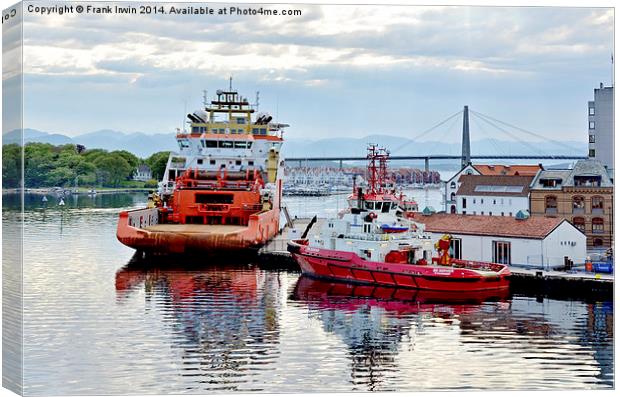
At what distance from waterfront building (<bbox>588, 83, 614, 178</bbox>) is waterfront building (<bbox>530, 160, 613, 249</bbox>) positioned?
1.18m

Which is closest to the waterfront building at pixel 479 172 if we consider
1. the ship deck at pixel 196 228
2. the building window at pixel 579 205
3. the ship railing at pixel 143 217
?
the building window at pixel 579 205

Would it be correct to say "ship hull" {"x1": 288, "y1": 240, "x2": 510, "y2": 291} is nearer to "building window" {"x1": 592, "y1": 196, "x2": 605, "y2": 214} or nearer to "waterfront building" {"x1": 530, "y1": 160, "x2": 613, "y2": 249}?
"waterfront building" {"x1": 530, "y1": 160, "x2": 613, "y2": 249}

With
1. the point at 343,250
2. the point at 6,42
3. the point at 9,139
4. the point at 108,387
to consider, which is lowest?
the point at 108,387

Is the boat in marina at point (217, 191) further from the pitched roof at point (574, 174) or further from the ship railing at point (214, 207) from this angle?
the pitched roof at point (574, 174)

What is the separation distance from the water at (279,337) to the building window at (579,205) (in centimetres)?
300

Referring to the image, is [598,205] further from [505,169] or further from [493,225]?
[505,169]

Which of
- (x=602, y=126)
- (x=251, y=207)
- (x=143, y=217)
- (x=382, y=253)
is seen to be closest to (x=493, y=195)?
(x=382, y=253)

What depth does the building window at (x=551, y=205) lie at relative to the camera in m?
21.2

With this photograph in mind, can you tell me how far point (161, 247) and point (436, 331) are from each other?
927cm

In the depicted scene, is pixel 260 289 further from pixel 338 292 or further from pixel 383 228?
pixel 383 228

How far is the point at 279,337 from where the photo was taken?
13.4 m

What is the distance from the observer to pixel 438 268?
1844cm

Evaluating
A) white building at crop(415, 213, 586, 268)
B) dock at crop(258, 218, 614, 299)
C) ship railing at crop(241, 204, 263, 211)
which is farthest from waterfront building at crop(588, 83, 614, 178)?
ship railing at crop(241, 204, 263, 211)

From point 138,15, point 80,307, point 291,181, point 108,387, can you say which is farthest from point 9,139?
point 291,181
